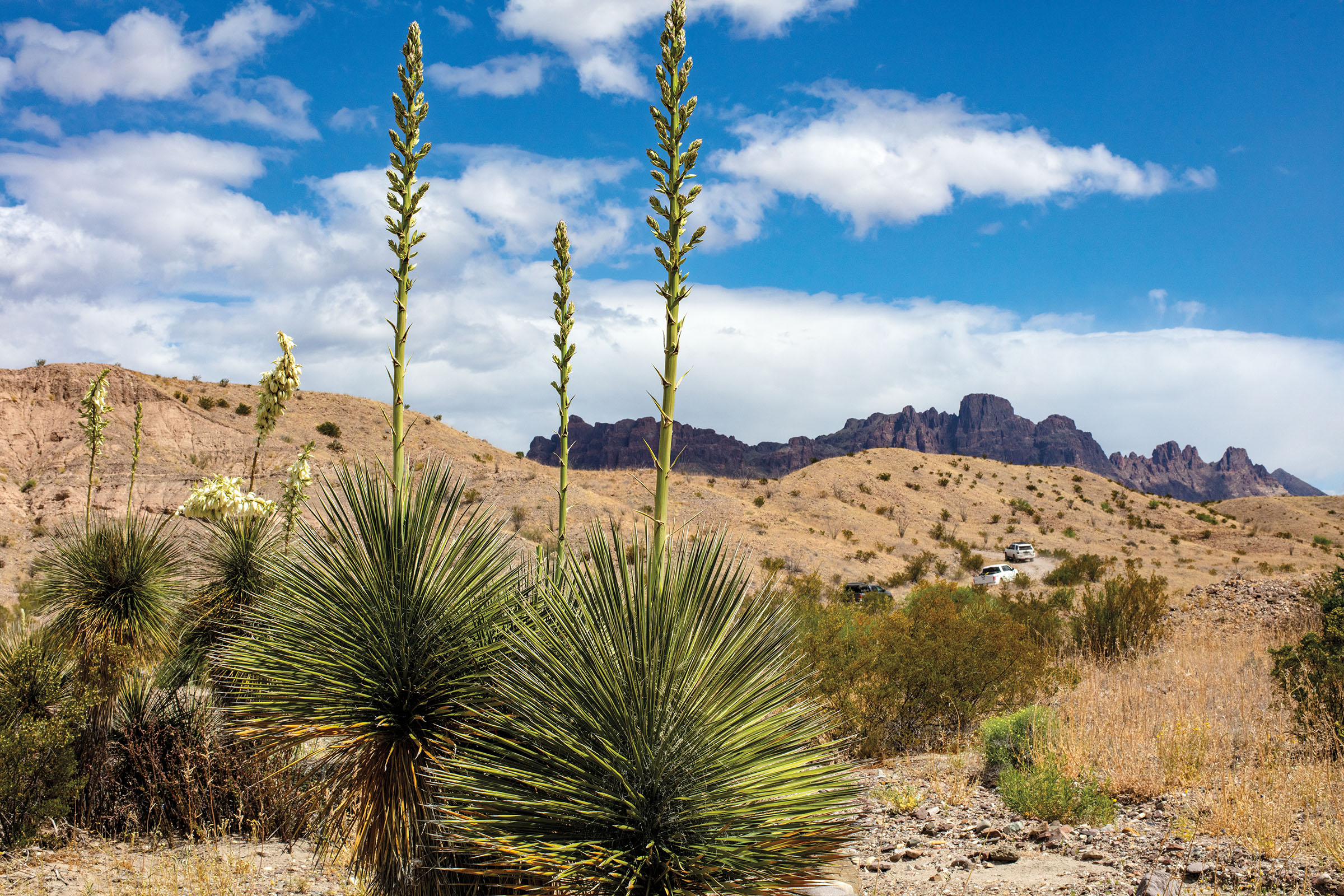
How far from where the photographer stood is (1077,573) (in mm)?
32719

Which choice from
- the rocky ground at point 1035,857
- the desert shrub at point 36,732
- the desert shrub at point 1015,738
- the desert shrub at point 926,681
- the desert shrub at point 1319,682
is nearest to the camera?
the rocky ground at point 1035,857

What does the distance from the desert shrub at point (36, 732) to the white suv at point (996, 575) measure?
3482cm

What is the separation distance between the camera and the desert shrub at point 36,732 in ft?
24.3

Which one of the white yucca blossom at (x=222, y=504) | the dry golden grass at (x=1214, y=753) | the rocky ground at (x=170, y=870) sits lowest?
the rocky ground at (x=170, y=870)

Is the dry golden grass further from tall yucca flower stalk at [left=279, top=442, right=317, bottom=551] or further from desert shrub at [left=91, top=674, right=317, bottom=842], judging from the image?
desert shrub at [left=91, top=674, right=317, bottom=842]

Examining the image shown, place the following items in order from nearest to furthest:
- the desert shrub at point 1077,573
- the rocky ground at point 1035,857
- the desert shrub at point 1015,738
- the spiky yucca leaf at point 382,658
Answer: the spiky yucca leaf at point 382,658
the rocky ground at point 1035,857
the desert shrub at point 1015,738
the desert shrub at point 1077,573

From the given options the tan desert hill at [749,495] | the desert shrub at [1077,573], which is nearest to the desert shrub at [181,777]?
the tan desert hill at [749,495]

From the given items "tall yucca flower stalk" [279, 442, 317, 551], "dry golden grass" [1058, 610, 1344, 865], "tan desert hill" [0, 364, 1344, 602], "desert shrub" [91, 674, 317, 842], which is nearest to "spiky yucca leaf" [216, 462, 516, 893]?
"tall yucca flower stalk" [279, 442, 317, 551]

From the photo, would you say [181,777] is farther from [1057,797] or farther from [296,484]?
[1057,797]

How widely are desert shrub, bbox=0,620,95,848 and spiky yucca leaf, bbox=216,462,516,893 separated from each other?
19.3ft

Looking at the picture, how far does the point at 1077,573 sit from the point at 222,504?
3352 centimetres

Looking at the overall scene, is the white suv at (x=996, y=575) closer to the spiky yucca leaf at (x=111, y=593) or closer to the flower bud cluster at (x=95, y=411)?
the spiky yucca leaf at (x=111, y=593)

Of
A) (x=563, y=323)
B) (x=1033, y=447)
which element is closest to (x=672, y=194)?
(x=563, y=323)

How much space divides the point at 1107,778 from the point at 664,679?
721 centimetres
